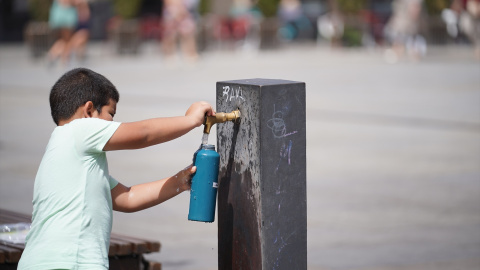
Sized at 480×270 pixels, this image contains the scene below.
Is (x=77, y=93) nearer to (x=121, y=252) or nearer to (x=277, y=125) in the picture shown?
(x=277, y=125)

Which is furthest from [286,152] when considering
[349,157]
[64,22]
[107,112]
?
[64,22]

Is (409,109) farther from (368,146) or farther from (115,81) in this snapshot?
(115,81)

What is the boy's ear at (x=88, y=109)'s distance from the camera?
10.8ft

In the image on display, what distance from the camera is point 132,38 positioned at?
979 inches

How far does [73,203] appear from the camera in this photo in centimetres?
320

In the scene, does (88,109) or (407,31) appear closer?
(88,109)

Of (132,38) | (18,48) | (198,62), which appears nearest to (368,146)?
(198,62)

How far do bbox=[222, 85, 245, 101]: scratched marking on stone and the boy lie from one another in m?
0.21

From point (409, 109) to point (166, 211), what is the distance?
667cm

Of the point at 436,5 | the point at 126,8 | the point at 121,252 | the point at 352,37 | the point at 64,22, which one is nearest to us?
the point at 121,252

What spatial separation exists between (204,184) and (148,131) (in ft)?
1.16

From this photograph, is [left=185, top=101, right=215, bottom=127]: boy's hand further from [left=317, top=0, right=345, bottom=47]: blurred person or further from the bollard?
[left=317, top=0, right=345, bottom=47]: blurred person

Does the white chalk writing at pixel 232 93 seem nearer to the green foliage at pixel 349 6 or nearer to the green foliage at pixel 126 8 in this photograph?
the green foliage at pixel 349 6

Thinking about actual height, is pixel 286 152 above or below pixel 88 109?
below
